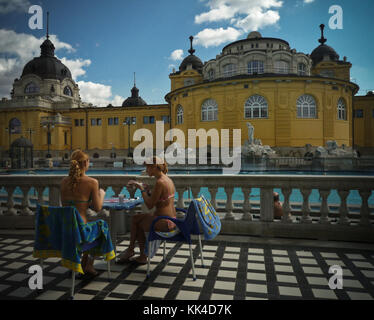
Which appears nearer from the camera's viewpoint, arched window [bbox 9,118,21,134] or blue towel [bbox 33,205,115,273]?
blue towel [bbox 33,205,115,273]

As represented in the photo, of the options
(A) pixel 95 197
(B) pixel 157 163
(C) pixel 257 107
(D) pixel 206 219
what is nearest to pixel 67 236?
(A) pixel 95 197

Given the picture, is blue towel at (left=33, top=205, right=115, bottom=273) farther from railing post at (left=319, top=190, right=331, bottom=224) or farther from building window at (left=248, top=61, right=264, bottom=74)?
building window at (left=248, top=61, right=264, bottom=74)

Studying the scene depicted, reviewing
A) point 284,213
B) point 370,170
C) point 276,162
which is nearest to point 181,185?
point 284,213

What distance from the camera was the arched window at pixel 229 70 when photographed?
1400 inches

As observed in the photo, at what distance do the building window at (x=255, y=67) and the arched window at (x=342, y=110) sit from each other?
10.5 m

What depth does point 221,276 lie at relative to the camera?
3.50 meters

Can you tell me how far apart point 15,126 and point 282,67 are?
42589 mm

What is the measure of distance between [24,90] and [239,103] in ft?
135

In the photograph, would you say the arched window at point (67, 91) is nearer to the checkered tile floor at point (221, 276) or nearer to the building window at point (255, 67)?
the building window at point (255, 67)

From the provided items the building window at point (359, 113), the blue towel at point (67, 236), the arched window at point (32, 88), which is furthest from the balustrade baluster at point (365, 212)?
the arched window at point (32, 88)

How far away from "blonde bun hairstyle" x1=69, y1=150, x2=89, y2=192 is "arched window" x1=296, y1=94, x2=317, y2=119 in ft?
105

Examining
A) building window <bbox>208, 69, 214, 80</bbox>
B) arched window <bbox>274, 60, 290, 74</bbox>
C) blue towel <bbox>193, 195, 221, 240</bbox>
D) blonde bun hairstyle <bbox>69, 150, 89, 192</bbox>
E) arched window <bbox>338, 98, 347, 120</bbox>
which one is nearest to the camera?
blonde bun hairstyle <bbox>69, 150, 89, 192</bbox>

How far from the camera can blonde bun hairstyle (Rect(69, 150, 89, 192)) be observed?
3.27m

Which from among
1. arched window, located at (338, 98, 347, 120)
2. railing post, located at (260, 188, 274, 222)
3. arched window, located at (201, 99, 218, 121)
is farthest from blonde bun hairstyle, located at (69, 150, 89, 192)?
arched window, located at (338, 98, 347, 120)
